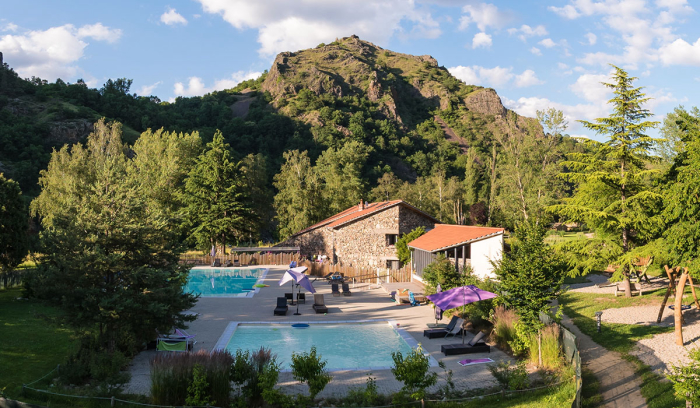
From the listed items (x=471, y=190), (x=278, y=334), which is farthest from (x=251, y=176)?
(x=278, y=334)

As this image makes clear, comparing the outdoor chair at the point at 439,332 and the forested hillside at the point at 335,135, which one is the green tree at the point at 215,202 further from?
the outdoor chair at the point at 439,332

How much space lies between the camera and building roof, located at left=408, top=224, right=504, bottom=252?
2320 cm

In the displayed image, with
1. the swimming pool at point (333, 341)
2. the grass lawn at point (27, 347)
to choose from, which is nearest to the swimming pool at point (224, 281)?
the swimming pool at point (333, 341)

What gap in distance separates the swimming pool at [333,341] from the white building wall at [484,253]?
22.7 ft

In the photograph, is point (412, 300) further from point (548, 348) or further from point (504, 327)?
point (548, 348)

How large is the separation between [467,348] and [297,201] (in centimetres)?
3631

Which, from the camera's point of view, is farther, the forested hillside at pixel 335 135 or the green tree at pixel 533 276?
the forested hillside at pixel 335 135

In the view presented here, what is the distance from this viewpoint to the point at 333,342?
1647cm

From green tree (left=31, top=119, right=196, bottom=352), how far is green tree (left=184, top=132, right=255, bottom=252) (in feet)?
97.8

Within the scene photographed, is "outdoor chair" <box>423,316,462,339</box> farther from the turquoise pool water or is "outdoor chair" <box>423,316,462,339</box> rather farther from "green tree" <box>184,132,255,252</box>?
"green tree" <box>184,132,255,252</box>

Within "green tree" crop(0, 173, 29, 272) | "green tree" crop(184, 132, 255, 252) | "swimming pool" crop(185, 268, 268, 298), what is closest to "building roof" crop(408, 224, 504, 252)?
"swimming pool" crop(185, 268, 268, 298)

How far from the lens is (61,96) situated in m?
83.2

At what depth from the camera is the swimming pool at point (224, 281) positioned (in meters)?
26.4

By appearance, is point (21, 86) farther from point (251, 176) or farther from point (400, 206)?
point (400, 206)
